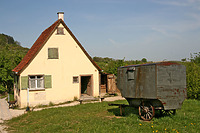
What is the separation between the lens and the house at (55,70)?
59.5 feet

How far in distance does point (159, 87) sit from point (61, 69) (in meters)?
11.8

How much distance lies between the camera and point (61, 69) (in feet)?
64.4

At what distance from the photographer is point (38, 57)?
18.6 m

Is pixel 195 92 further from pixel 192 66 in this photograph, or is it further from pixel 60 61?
pixel 60 61

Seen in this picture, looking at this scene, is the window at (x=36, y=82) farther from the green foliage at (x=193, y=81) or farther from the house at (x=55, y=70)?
the green foliage at (x=193, y=81)

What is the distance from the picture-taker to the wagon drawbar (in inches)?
387

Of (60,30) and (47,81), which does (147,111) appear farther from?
(60,30)

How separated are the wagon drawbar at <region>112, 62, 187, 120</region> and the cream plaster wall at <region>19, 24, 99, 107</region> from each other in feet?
33.8

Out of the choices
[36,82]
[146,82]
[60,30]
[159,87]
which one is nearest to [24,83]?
[36,82]

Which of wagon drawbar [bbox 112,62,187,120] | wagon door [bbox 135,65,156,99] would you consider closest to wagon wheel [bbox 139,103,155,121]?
wagon drawbar [bbox 112,62,187,120]

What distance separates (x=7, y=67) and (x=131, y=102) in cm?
1721

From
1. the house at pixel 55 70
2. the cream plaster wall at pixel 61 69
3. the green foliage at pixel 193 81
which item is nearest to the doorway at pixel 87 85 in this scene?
the house at pixel 55 70

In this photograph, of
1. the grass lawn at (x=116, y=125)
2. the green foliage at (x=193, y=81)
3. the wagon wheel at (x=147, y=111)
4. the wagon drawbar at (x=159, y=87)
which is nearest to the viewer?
the grass lawn at (x=116, y=125)

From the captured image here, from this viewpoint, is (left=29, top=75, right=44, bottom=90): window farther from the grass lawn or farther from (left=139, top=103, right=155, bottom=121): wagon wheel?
(left=139, top=103, right=155, bottom=121): wagon wheel
